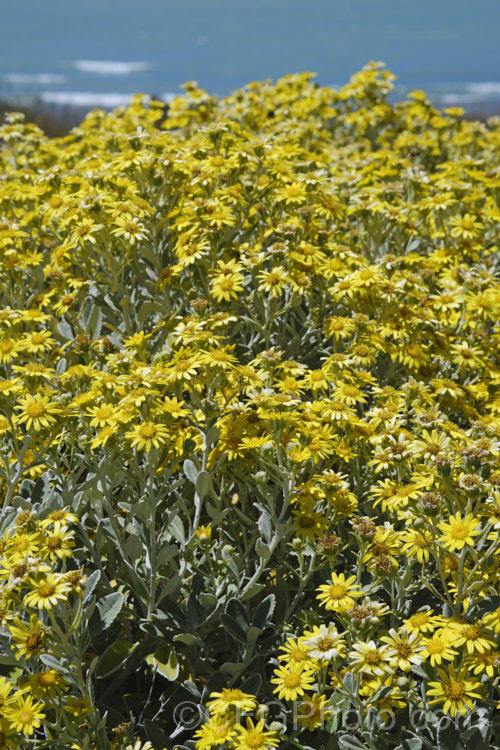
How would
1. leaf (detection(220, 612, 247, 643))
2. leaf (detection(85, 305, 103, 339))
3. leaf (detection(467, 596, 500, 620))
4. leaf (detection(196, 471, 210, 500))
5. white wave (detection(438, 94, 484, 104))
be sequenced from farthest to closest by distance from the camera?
1. white wave (detection(438, 94, 484, 104))
2. leaf (detection(85, 305, 103, 339))
3. leaf (detection(196, 471, 210, 500))
4. leaf (detection(220, 612, 247, 643))
5. leaf (detection(467, 596, 500, 620))

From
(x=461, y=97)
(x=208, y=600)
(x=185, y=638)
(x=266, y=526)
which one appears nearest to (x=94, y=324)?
(x=266, y=526)

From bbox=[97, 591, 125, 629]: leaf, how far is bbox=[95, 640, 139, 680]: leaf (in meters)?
0.15

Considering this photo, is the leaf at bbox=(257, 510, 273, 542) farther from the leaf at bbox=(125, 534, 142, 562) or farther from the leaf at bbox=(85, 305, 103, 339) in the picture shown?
the leaf at bbox=(85, 305, 103, 339)

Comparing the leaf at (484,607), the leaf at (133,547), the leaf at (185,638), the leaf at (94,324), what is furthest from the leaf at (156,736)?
the leaf at (94,324)

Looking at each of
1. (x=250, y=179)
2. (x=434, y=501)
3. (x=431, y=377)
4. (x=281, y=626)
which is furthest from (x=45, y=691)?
(x=250, y=179)

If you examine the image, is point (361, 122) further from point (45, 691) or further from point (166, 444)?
point (45, 691)

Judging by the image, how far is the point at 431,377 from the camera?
12.1ft

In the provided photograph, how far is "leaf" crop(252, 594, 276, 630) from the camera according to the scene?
2578mm

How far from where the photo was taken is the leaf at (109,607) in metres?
2.50

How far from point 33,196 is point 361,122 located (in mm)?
3843

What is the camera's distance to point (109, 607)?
100 inches

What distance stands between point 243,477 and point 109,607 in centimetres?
72

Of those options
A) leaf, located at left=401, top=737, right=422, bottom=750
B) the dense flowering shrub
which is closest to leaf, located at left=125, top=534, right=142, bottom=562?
the dense flowering shrub

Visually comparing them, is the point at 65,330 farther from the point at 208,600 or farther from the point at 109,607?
the point at 208,600
